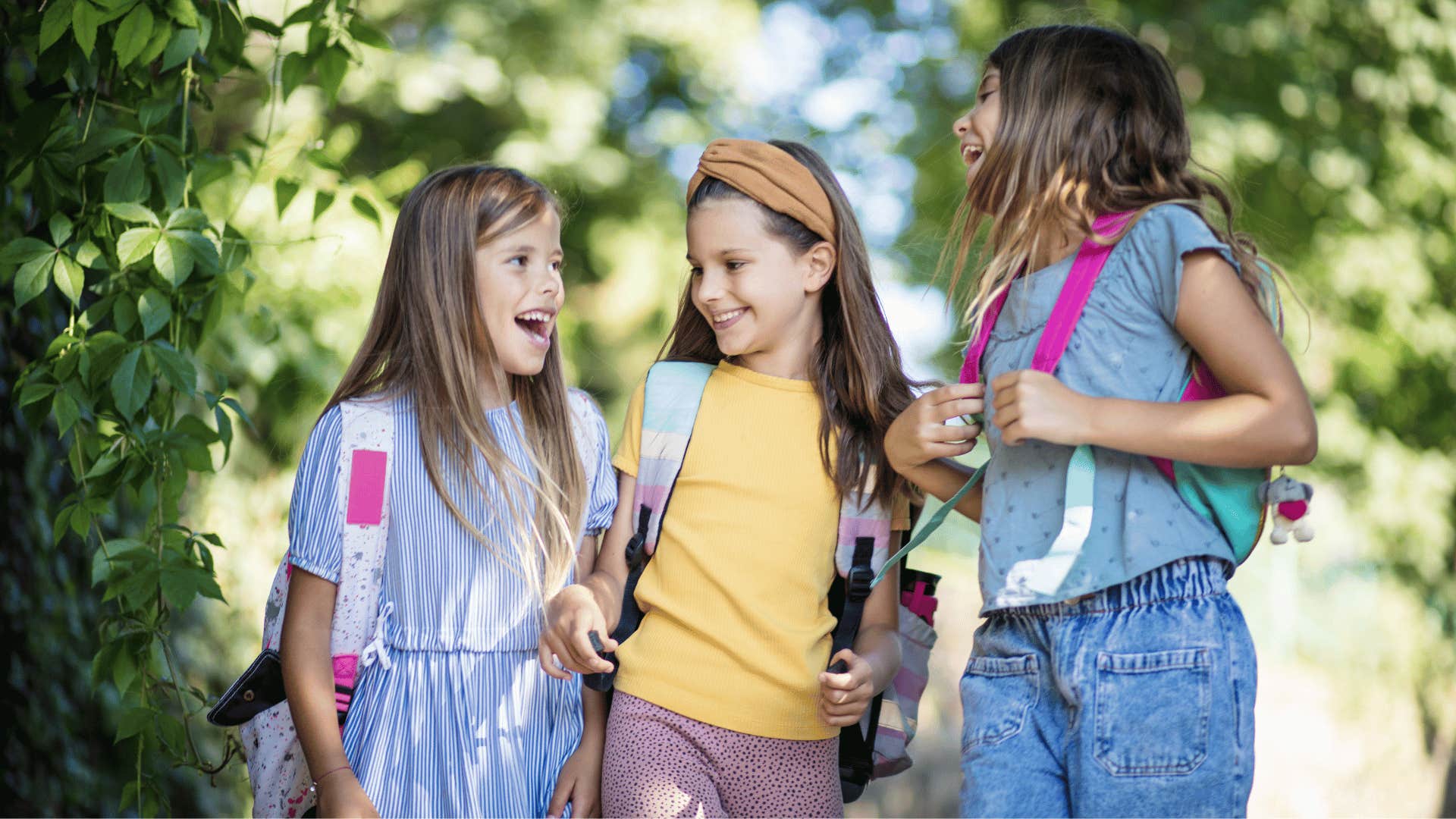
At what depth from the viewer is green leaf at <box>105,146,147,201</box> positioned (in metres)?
2.47

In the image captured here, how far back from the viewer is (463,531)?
2369 mm

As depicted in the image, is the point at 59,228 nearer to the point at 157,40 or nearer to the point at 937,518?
the point at 157,40

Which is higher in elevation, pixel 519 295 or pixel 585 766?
pixel 519 295

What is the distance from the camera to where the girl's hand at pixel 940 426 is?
6.82 ft

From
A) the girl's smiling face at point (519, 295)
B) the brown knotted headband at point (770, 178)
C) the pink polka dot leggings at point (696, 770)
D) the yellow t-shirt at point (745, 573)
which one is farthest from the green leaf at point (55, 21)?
the pink polka dot leggings at point (696, 770)

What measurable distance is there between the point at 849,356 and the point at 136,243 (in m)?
1.40

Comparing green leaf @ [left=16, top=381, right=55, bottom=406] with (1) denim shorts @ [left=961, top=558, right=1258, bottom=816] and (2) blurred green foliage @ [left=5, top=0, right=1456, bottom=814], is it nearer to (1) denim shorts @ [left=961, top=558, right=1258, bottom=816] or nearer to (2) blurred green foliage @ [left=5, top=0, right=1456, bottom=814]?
(1) denim shorts @ [left=961, top=558, right=1258, bottom=816]

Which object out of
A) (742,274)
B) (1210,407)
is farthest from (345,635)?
(1210,407)

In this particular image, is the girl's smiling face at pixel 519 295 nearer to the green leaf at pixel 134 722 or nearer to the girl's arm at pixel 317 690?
the girl's arm at pixel 317 690

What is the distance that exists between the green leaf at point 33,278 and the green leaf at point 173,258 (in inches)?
7.8

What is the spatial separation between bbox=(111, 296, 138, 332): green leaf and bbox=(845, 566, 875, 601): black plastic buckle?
1.52 meters

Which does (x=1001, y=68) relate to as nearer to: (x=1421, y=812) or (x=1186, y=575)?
(x=1186, y=575)

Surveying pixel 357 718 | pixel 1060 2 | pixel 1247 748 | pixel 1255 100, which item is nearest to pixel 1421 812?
pixel 1255 100

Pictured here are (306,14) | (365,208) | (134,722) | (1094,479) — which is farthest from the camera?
(365,208)
